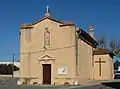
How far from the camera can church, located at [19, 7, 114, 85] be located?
3762 centimetres

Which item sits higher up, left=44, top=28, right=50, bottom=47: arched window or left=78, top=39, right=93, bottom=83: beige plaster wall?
left=44, top=28, right=50, bottom=47: arched window

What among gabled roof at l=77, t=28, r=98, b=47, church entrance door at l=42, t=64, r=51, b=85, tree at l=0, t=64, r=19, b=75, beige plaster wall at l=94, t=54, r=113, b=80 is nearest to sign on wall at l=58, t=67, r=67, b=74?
church entrance door at l=42, t=64, r=51, b=85

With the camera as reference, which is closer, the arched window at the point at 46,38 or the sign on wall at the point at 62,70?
the sign on wall at the point at 62,70

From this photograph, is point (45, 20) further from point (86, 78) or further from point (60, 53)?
point (86, 78)

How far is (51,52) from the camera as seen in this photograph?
1522 inches

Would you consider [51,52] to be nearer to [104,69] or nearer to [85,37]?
[85,37]

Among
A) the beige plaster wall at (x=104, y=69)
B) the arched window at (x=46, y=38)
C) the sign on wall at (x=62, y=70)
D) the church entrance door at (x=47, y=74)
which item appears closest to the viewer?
the sign on wall at (x=62, y=70)

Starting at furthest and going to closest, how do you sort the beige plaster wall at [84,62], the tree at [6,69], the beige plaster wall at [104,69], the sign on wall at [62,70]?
the tree at [6,69]
the beige plaster wall at [104,69]
the beige plaster wall at [84,62]
the sign on wall at [62,70]

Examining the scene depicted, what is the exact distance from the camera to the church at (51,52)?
3762 cm

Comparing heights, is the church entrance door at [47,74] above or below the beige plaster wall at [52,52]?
below

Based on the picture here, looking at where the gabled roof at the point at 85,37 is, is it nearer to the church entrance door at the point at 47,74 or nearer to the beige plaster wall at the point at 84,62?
the beige plaster wall at the point at 84,62

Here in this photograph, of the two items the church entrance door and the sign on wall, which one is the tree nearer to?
the church entrance door

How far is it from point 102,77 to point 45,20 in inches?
555

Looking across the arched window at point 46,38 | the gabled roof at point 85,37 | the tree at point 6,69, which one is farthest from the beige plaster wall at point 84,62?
the tree at point 6,69
